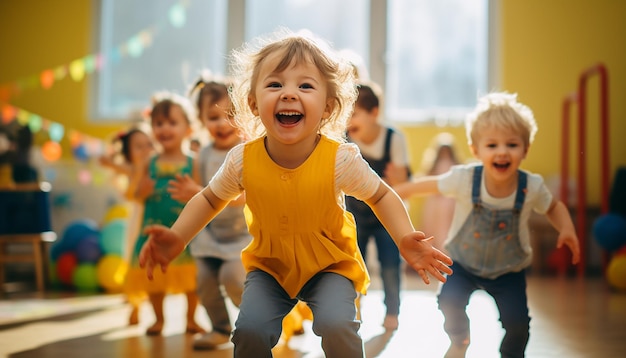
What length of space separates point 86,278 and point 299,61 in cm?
286

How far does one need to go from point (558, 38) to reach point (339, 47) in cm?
156

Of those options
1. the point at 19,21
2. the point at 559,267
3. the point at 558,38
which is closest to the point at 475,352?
the point at 559,267

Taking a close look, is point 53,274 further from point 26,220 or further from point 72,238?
point 26,220

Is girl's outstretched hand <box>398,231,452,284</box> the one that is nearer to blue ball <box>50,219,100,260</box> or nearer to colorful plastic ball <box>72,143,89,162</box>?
blue ball <box>50,219,100,260</box>

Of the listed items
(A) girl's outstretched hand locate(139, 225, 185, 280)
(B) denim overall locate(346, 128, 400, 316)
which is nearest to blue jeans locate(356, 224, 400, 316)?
(B) denim overall locate(346, 128, 400, 316)

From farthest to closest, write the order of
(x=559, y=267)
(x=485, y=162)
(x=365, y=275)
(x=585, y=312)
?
(x=559, y=267), (x=585, y=312), (x=485, y=162), (x=365, y=275)

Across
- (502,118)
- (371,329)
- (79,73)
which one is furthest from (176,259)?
(79,73)

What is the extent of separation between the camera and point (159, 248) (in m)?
1.61

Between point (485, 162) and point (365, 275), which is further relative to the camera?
point (485, 162)

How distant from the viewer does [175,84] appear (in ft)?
18.2

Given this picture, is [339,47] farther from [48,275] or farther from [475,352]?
[475,352]

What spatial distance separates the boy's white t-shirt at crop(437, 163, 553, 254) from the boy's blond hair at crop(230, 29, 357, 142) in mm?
485

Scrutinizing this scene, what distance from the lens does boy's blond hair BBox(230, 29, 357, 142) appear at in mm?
1697

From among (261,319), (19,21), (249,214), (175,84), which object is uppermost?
(19,21)
